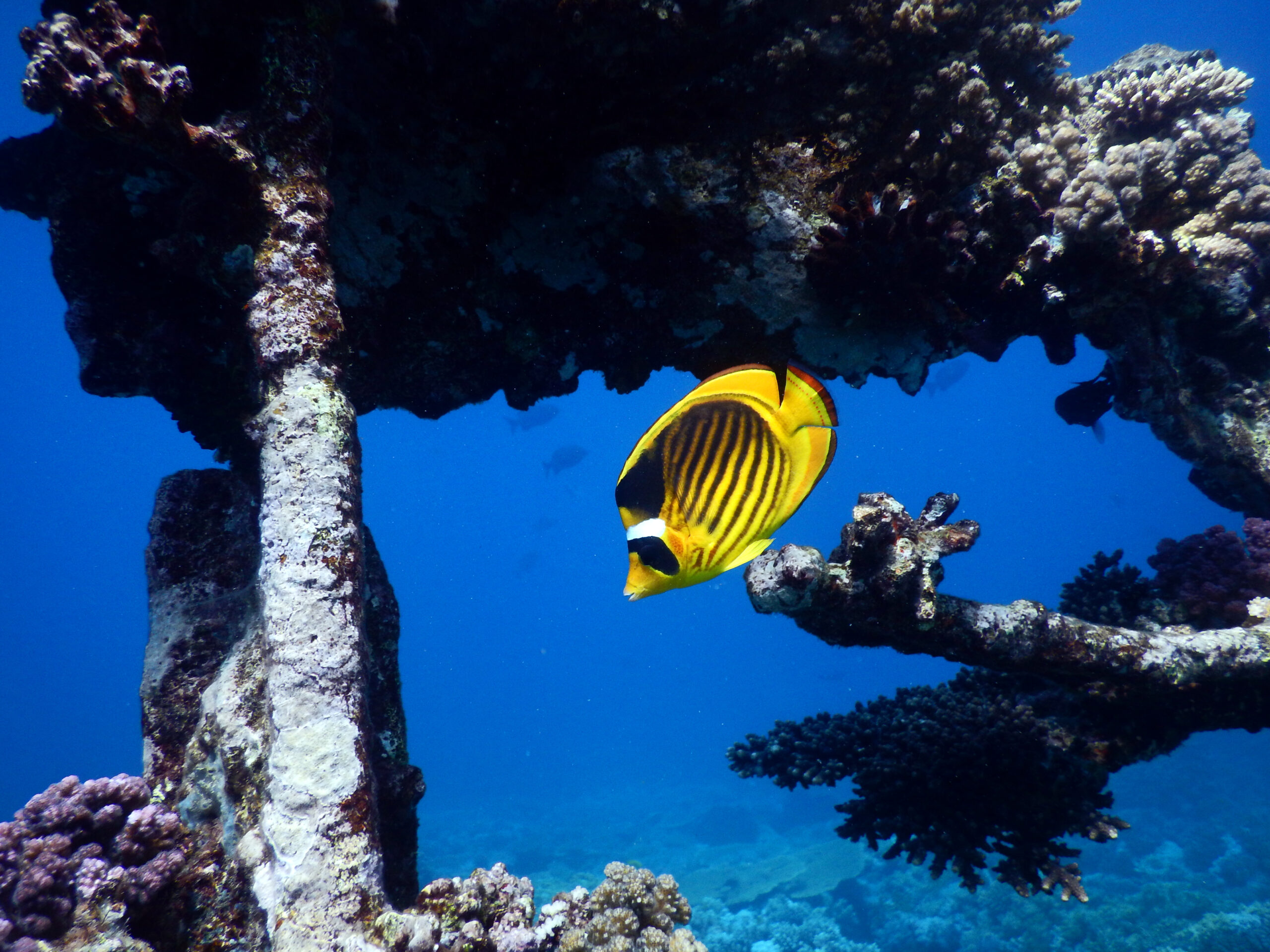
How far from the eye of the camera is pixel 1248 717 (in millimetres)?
3475

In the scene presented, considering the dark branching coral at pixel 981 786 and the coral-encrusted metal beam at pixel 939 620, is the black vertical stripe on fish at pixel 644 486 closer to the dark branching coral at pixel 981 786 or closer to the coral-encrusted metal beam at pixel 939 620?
the coral-encrusted metal beam at pixel 939 620

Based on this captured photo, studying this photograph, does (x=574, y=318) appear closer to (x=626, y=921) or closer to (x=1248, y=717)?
(x=626, y=921)

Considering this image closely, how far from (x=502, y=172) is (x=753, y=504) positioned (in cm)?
292

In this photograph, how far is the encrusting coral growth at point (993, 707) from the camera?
8.09 ft

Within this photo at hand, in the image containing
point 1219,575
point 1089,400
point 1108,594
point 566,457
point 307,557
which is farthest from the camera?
point 566,457

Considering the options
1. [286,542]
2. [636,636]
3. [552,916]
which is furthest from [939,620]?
[636,636]

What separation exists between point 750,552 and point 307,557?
172 cm

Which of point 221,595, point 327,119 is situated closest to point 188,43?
point 327,119

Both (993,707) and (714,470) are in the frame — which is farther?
(993,707)

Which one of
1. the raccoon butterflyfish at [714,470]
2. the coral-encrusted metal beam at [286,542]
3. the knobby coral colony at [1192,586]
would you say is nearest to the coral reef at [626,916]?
the coral-encrusted metal beam at [286,542]

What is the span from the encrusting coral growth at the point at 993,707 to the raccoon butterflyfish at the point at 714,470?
1022 mm

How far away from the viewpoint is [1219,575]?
158 inches

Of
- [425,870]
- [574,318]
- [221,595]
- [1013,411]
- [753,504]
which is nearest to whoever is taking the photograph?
[753,504]

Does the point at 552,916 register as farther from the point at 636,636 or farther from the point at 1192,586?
the point at 636,636
